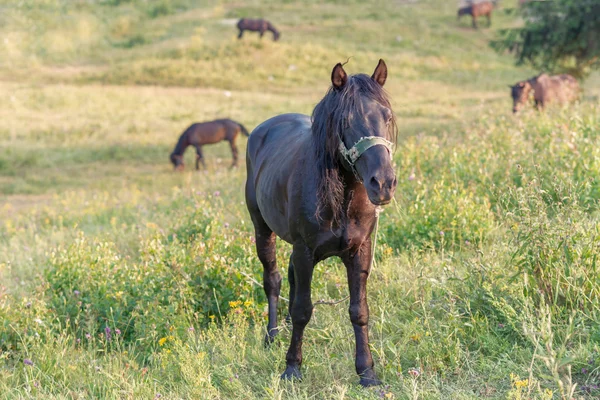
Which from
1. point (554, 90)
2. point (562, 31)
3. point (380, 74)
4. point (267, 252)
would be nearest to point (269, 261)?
point (267, 252)

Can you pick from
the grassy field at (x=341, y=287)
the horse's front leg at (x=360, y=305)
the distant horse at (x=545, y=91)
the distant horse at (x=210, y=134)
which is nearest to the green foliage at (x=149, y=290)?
the grassy field at (x=341, y=287)

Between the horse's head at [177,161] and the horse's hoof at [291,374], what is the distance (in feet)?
38.5

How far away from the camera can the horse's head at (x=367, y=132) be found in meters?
3.16

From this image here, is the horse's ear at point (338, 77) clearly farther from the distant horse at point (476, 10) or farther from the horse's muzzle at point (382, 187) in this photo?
the distant horse at point (476, 10)

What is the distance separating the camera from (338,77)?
A: 3.50 m

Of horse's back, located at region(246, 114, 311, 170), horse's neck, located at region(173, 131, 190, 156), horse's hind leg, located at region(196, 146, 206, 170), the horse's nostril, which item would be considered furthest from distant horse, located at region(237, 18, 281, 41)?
the horse's nostril

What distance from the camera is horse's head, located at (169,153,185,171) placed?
50.7ft

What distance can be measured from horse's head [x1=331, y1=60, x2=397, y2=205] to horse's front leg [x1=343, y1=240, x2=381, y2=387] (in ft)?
1.98

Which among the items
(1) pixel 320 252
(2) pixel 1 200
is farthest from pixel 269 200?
(2) pixel 1 200

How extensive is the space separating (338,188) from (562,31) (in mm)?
14553

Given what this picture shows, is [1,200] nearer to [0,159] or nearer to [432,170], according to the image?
[0,159]

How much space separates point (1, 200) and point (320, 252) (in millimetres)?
10916

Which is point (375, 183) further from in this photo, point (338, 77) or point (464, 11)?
point (464, 11)

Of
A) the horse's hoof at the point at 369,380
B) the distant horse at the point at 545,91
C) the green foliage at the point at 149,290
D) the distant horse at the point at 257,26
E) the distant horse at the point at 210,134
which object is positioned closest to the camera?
the horse's hoof at the point at 369,380
